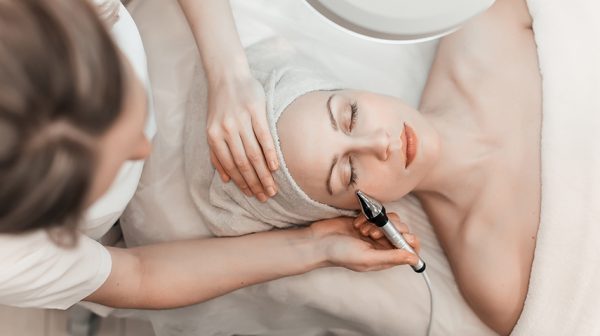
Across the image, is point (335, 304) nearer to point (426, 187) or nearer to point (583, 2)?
point (426, 187)

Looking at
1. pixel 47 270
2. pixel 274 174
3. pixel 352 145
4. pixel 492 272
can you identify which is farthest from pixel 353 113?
pixel 47 270

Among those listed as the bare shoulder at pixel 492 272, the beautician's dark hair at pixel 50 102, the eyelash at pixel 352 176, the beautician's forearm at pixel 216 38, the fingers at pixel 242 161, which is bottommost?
the bare shoulder at pixel 492 272

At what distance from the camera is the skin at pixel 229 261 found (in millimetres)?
1087

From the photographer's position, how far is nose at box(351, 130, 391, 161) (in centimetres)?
108

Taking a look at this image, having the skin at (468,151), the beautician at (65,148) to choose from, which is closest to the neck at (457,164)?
the skin at (468,151)

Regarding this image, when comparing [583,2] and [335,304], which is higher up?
[583,2]

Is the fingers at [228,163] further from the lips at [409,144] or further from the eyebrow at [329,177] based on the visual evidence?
the lips at [409,144]

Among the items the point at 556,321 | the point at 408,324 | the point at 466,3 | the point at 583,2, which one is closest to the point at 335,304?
the point at 408,324

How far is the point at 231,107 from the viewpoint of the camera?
3.57 feet

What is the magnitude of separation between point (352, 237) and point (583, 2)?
606mm

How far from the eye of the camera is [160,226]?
1271mm

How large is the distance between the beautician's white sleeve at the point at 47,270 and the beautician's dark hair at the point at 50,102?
0.60 feet

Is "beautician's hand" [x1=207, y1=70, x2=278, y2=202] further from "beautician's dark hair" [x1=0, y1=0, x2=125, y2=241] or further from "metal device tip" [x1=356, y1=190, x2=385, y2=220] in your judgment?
"beautician's dark hair" [x1=0, y1=0, x2=125, y2=241]

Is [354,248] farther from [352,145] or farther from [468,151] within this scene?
[468,151]
